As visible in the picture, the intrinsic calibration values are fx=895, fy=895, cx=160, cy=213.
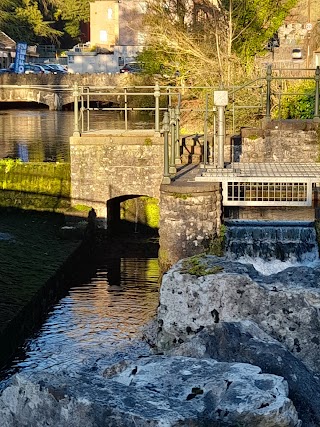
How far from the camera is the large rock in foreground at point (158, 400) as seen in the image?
19.6 feet

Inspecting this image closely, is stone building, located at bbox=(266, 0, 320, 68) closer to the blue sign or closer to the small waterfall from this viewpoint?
the small waterfall

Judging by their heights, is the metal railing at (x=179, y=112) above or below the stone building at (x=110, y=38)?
below

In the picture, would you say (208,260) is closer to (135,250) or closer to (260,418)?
(260,418)

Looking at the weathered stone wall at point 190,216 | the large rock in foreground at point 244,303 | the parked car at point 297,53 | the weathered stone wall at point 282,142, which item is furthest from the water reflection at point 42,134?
the large rock in foreground at point 244,303

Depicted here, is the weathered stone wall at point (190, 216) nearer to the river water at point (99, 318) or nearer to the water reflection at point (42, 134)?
the river water at point (99, 318)

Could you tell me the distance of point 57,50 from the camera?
90.6 m

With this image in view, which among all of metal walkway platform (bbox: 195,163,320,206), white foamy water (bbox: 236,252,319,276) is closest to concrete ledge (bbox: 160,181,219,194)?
metal walkway platform (bbox: 195,163,320,206)

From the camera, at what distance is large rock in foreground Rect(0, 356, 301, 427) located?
19.6ft

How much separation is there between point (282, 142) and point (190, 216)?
442 cm

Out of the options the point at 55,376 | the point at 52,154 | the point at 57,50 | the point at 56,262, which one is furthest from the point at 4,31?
the point at 55,376

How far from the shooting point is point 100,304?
13.4 m

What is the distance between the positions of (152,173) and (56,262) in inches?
139

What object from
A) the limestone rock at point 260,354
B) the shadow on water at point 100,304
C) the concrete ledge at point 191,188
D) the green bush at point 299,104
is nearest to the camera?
the limestone rock at point 260,354

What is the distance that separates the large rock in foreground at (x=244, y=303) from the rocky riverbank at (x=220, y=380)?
1 centimetres
